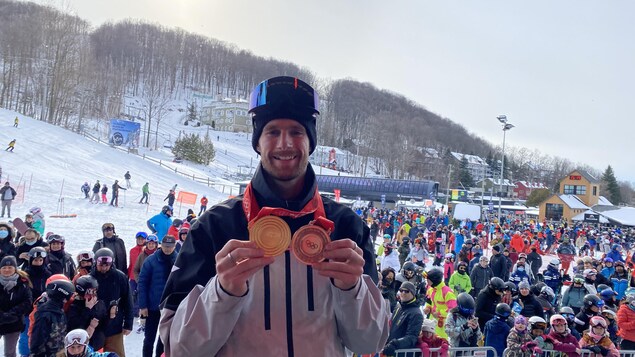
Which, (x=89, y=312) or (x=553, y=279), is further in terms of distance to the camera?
(x=553, y=279)

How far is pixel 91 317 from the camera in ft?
17.5

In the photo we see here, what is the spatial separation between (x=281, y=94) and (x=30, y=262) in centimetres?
659

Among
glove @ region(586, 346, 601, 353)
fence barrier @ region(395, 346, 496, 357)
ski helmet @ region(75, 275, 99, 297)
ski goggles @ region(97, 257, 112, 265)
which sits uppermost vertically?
ski goggles @ region(97, 257, 112, 265)

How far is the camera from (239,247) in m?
1.42

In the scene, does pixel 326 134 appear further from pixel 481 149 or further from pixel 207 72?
pixel 481 149

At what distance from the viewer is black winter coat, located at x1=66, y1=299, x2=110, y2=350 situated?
17.0ft

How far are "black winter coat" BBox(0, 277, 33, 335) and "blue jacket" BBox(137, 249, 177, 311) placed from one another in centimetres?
150

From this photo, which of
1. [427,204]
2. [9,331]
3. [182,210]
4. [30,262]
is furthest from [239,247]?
[427,204]

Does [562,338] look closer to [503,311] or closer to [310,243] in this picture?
[503,311]

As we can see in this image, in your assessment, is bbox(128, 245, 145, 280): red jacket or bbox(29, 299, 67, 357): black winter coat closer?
bbox(29, 299, 67, 357): black winter coat

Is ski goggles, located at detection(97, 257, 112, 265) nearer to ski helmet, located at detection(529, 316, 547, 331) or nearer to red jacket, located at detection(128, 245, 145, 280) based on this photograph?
red jacket, located at detection(128, 245, 145, 280)

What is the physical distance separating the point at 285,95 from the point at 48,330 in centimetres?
460

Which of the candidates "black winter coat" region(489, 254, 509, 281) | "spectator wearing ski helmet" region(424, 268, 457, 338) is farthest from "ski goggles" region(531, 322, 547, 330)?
"black winter coat" region(489, 254, 509, 281)

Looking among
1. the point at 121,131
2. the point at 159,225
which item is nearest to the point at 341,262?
the point at 159,225
